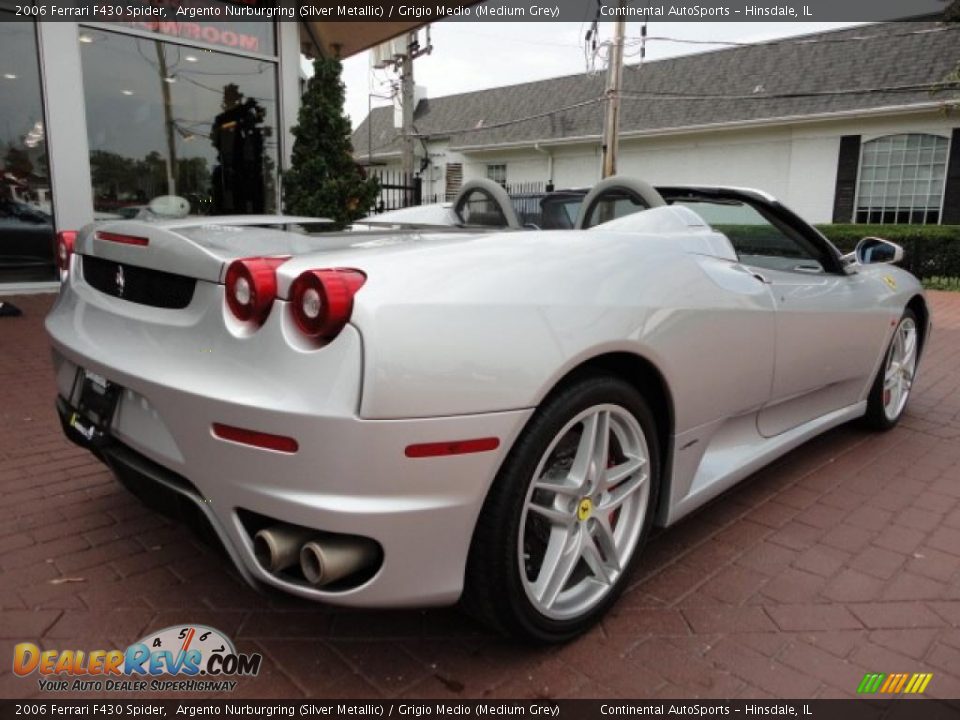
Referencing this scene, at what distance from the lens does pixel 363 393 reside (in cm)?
157

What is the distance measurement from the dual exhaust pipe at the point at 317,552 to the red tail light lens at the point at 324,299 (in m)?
0.48

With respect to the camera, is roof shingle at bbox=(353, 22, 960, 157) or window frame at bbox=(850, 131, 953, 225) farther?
roof shingle at bbox=(353, 22, 960, 157)

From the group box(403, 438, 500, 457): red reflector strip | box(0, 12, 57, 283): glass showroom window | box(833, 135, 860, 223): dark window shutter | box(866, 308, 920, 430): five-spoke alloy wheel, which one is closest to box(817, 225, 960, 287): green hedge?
box(833, 135, 860, 223): dark window shutter

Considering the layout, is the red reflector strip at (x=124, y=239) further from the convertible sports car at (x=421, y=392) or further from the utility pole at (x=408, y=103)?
the utility pole at (x=408, y=103)

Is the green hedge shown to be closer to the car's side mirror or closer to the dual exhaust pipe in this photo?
the car's side mirror

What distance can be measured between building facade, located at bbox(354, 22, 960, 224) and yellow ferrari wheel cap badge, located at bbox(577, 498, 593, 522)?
15.6m

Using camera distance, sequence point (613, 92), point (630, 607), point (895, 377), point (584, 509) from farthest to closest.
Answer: point (613, 92), point (895, 377), point (630, 607), point (584, 509)

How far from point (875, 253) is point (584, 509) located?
115 inches

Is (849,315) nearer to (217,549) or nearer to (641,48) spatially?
(217,549)

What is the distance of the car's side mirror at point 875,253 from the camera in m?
3.97

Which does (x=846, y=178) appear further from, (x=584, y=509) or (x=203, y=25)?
(x=584, y=509)

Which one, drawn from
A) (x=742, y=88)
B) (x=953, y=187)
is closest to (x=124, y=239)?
(x=953, y=187)

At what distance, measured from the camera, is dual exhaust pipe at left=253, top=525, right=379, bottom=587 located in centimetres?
163

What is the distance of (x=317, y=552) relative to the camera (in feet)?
5.31
